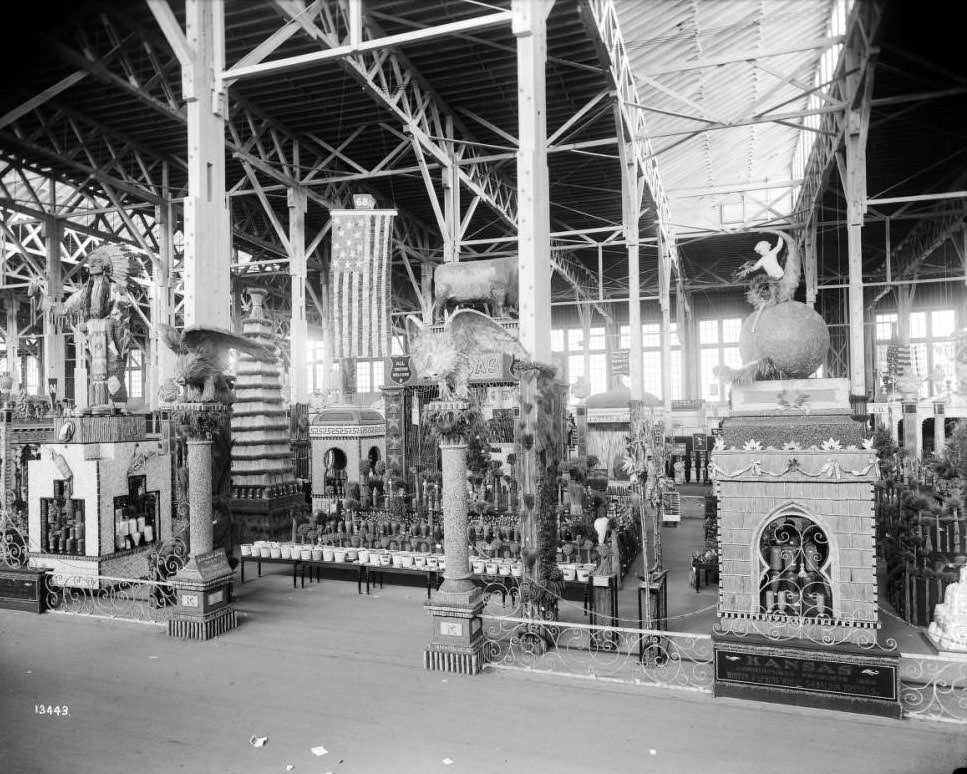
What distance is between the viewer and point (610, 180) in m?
23.1

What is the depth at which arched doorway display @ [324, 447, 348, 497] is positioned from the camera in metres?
17.3

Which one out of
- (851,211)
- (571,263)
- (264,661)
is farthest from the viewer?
(571,263)

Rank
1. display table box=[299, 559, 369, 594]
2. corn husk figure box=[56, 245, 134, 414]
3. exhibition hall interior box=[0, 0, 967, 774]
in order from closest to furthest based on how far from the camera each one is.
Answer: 1. exhibition hall interior box=[0, 0, 967, 774]
2. corn husk figure box=[56, 245, 134, 414]
3. display table box=[299, 559, 369, 594]

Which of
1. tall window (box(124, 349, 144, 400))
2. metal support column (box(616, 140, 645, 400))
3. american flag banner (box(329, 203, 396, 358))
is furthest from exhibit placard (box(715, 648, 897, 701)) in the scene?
tall window (box(124, 349, 144, 400))

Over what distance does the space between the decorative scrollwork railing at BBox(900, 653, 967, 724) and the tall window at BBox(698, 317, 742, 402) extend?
33458mm

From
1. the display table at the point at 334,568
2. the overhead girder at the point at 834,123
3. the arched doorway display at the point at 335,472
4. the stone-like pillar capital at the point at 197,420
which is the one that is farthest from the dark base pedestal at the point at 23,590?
the overhead girder at the point at 834,123

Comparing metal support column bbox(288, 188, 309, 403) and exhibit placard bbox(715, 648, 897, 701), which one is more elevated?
metal support column bbox(288, 188, 309, 403)

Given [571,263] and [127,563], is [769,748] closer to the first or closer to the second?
[127,563]

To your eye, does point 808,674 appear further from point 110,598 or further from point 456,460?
point 110,598

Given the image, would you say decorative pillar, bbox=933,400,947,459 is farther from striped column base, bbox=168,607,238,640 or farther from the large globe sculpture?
striped column base, bbox=168,607,238,640

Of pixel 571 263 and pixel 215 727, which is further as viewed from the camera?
pixel 571 263

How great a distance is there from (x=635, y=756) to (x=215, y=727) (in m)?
3.93

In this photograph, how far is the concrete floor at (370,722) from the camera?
5.73 meters

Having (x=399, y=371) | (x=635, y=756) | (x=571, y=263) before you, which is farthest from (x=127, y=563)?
(x=571, y=263)
